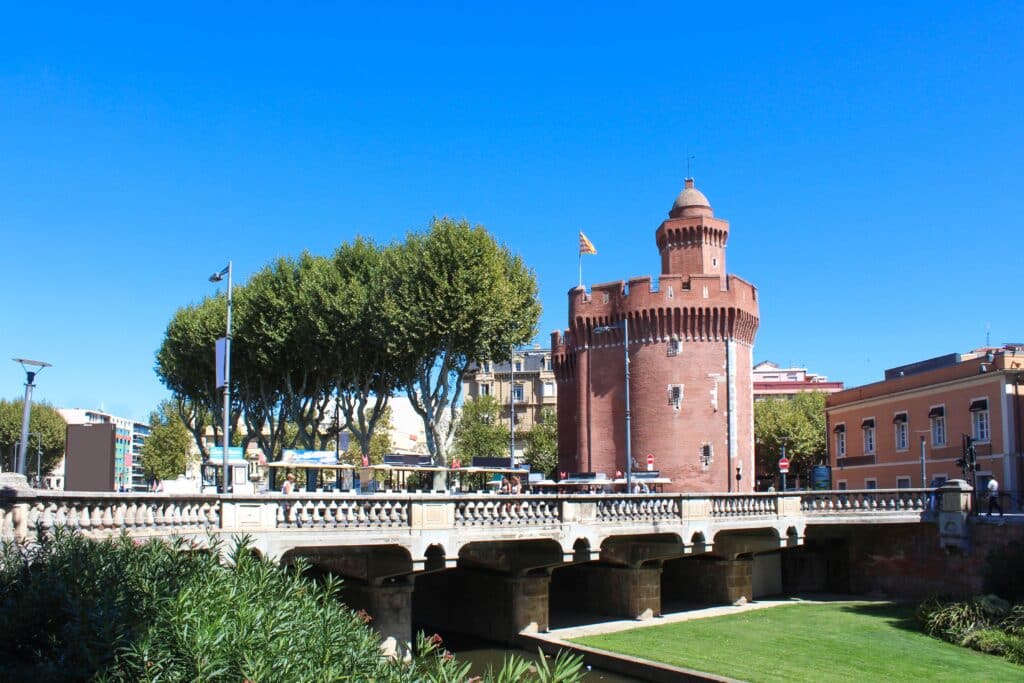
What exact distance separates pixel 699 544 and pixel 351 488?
15806 mm

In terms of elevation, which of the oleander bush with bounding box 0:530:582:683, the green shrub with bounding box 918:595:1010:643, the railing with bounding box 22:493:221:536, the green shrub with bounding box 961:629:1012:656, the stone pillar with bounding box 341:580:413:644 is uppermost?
the railing with bounding box 22:493:221:536

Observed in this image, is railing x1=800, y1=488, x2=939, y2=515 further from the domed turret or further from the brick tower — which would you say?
the domed turret

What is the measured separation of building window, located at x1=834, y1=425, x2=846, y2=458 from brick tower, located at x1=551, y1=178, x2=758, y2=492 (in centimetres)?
1000

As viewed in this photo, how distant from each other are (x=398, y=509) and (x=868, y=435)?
3951 centimetres

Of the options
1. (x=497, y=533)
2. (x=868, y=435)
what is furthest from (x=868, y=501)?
(x=868, y=435)

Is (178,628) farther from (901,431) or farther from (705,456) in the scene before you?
(901,431)

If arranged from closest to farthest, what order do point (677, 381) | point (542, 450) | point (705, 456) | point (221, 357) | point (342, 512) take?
point (342, 512), point (221, 357), point (705, 456), point (677, 381), point (542, 450)

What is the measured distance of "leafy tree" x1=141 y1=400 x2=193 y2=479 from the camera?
288ft

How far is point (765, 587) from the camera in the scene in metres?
38.2

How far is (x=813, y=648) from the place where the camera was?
27.0m

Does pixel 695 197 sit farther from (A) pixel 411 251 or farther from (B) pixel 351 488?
(B) pixel 351 488

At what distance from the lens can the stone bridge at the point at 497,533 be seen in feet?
66.6

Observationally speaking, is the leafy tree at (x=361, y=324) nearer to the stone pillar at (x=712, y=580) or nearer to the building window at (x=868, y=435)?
the stone pillar at (x=712, y=580)

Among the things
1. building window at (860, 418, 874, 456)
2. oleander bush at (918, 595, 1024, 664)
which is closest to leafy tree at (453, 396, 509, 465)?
building window at (860, 418, 874, 456)
